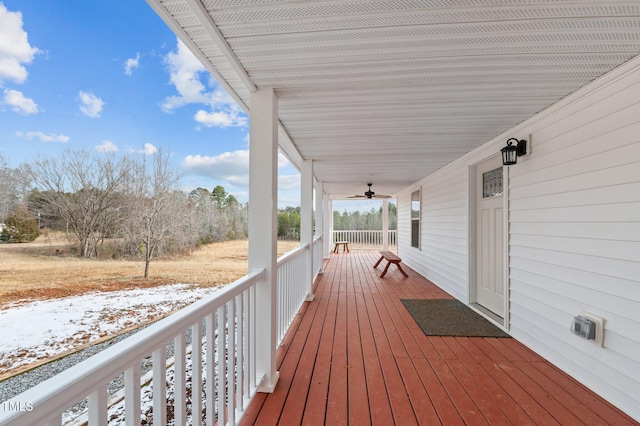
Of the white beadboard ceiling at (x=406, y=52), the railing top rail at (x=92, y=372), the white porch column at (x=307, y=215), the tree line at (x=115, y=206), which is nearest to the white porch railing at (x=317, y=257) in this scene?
the white porch column at (x=307, y=215)

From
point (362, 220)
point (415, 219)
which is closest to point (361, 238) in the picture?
point (362, 220)

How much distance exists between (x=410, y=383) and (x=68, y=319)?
7.18ft

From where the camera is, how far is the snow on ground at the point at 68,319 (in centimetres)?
109

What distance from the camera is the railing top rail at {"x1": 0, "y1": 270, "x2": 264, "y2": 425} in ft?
1.83

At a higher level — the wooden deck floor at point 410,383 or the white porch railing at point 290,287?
the white porch railing at point 290,287

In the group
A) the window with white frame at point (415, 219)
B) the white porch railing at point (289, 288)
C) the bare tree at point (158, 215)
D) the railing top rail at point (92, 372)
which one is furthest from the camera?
the window with white frame at point (415, 219)

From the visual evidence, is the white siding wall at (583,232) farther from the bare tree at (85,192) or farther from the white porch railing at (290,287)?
the bare tree at (85,192)

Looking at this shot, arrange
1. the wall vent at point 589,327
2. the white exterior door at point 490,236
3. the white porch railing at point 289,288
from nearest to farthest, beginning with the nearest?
1. the wall vent at point 589,327
2. the white porch railing at point 289,288
3. the white exterior door at point 490,236

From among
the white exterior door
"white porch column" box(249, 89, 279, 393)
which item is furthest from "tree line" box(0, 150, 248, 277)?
the white exterior door

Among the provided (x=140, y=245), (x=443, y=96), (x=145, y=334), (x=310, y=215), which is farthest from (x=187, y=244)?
(x=443, y=96)

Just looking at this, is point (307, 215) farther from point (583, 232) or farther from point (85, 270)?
point (583, 232)

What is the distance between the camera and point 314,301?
4195 millimetres

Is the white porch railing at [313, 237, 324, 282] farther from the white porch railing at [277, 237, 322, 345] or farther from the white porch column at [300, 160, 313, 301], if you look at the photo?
the white porch railing at [277, 237, 322, 345]

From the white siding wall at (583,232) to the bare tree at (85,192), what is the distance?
3.39 m
